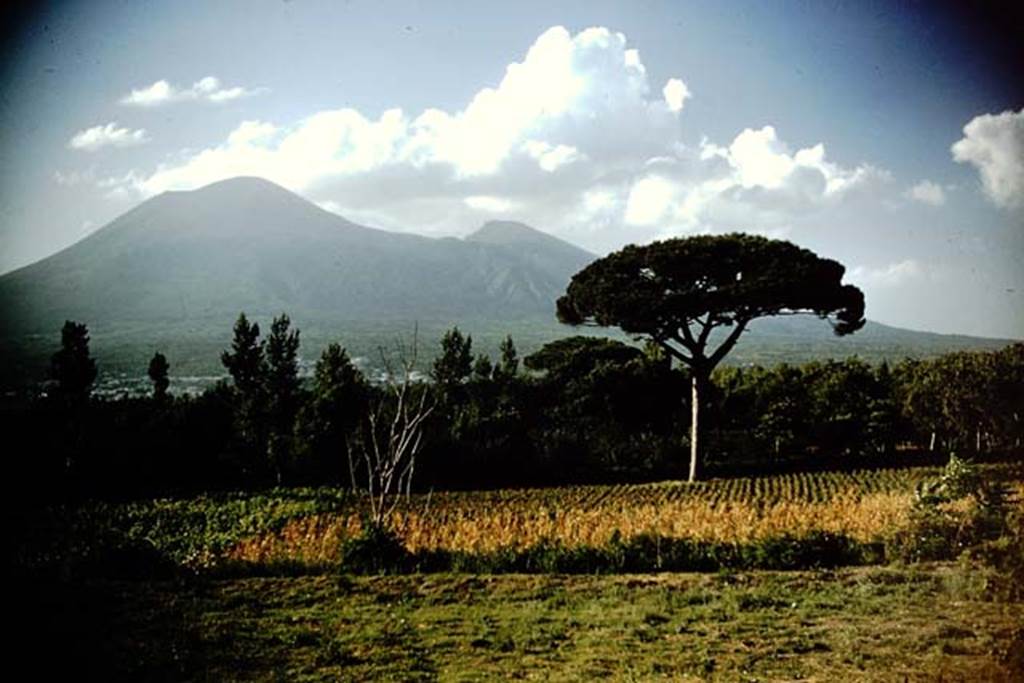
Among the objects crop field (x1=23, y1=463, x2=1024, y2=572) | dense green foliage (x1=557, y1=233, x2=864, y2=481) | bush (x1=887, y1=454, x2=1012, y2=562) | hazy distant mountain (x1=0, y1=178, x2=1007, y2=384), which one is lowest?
crop field (x1=23, y1=463, x2=1024, y2=572)

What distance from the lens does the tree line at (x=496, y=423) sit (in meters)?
29.7

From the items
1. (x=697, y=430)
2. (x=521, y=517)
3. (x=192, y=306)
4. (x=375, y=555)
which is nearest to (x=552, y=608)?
(x=375, y=555)

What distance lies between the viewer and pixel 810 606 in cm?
743

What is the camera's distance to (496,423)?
115 feet

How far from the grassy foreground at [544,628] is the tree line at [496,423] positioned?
1444 cm

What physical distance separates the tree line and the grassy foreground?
47.4ft

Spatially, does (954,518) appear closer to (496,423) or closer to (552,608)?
(552,608)

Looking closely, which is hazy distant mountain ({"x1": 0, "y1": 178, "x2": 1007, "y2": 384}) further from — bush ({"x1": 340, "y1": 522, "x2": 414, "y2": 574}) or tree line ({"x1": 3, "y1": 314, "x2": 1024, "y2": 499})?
bush ({"x1": 340, "y1": 522, "x2": 414, "y2": 574})

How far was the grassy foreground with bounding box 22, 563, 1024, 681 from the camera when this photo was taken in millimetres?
5785

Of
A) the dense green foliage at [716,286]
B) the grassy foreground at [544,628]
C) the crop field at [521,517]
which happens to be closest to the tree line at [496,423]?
the crop field at [521,517]

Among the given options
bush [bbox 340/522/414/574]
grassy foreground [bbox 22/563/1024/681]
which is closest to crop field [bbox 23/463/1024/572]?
bush [bbox 340/522/414/574]

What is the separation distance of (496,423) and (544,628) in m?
28.1

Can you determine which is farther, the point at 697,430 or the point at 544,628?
the point at 697,430

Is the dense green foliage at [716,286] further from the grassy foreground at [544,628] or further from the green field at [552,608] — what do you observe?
the grassy foreground at [544,628]
